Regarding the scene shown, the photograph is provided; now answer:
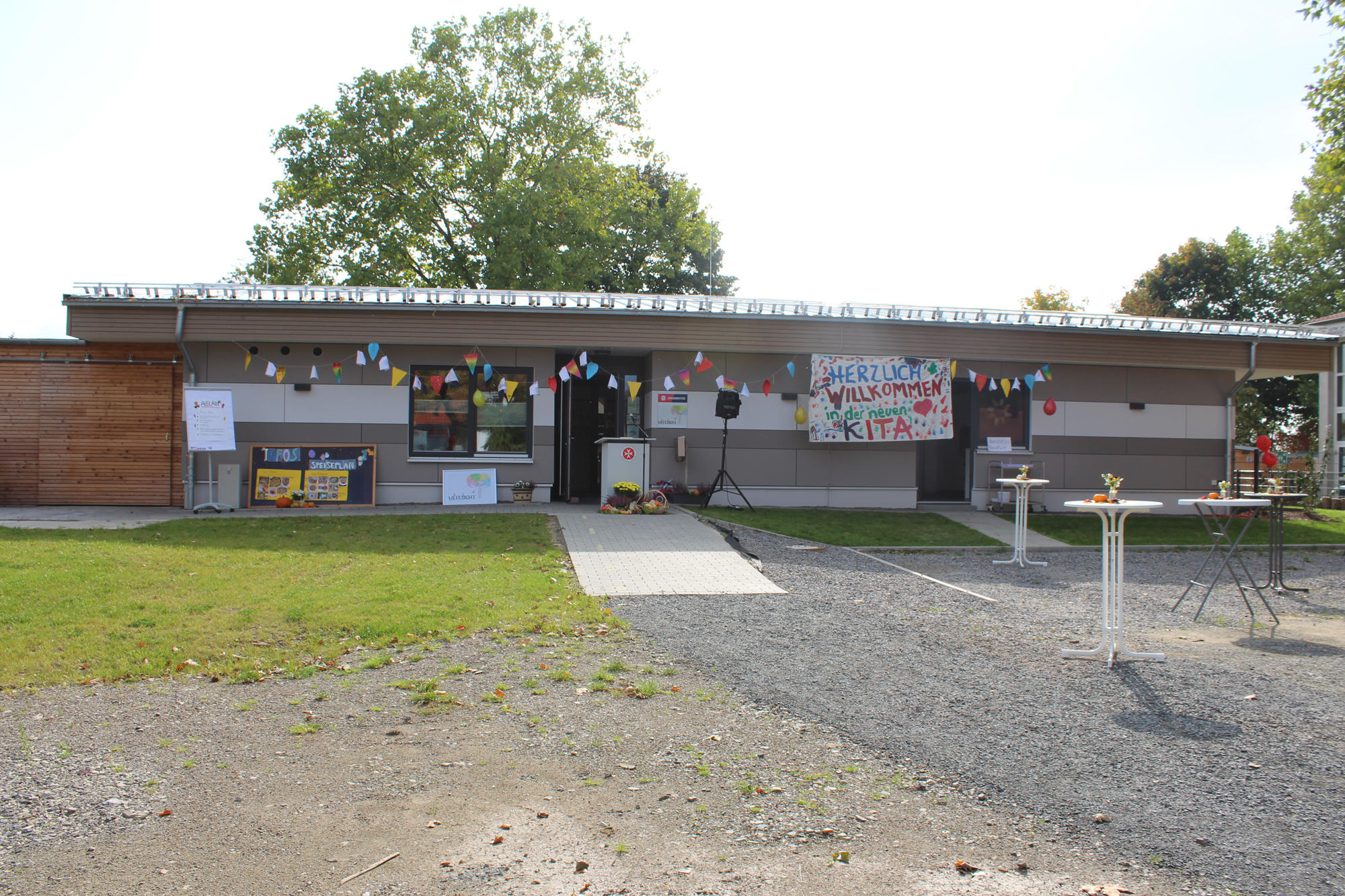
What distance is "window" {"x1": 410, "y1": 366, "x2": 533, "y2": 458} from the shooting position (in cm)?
1434

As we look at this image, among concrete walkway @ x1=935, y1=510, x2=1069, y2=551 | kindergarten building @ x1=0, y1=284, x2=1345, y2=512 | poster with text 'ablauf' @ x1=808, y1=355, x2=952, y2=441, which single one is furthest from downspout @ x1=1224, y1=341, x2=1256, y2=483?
poster with text 'ablauf' @ x1=808, y1=355, x2=952, y2=441

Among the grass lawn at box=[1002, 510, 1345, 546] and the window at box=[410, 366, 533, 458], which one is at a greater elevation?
the window at box=[410, 366, 533, 458]

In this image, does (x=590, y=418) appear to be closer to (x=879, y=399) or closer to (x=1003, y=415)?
(x=879, y=399)

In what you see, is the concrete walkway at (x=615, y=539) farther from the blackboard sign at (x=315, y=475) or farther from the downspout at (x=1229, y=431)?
the downspout at (x=1229, y=431)

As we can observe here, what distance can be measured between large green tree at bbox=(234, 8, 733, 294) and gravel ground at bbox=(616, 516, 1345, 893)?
21.5m

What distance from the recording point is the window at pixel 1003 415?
1587 cm

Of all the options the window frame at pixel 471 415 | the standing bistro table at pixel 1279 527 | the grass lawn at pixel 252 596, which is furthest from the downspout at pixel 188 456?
the standing bistro table at pixel 1279 527

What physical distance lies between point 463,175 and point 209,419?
1760cm

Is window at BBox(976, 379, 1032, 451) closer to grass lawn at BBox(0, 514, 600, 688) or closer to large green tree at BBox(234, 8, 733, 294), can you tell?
grass lawn at BBox(0, 514, 600, 688)

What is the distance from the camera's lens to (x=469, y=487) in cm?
1414

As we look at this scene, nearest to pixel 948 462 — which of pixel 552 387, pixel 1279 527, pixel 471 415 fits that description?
pixel 552 387

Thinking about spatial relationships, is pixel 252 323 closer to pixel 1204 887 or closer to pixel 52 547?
pixel 52 547

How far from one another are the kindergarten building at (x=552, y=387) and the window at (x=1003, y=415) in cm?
10

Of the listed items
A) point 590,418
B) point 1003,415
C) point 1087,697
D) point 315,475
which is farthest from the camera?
point 1003,415
